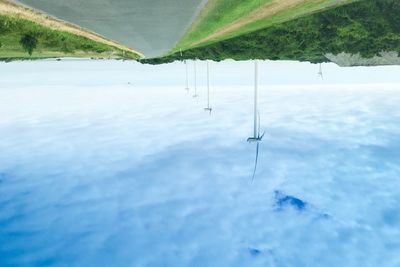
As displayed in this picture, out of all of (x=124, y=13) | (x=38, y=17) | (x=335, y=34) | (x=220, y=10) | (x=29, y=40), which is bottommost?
(x=29, y=40)

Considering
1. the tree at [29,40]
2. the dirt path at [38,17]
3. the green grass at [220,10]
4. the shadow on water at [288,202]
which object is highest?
the green grass at [220,10]

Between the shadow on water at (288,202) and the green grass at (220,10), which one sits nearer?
the green grass at (220,10)

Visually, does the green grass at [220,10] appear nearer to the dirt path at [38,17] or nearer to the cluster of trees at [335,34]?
the dirt path at [38,17]

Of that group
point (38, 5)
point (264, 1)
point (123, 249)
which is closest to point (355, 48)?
point (264, 1)

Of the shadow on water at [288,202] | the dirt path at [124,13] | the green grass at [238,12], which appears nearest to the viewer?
the dirt path at [124,13]

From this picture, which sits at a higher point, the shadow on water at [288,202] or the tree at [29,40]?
the tree at [29,40]

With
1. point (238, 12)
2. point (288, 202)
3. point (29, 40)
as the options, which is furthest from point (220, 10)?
point (288, 202)

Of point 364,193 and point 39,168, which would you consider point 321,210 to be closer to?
point 364,193

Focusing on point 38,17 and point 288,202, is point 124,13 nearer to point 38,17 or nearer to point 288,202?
point 38,17

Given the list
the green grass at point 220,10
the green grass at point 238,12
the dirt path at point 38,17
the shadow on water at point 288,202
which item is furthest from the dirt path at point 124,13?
the shadow on water at point 288,202

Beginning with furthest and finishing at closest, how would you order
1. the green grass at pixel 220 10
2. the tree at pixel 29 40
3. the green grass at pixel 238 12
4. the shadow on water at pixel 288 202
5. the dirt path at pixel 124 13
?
the shadow on water at pixel 288 202
the tree at pixel 29 40
the green grass at pixel 238 12
the green grass at pixel 220 10
the dirt path at pixel 124 13
